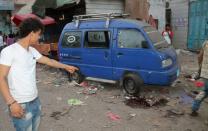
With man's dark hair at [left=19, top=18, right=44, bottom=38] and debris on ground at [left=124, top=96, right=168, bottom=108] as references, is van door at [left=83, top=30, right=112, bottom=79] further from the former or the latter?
man's dark hair at [left=19, top=18, right=44, bottom=38]

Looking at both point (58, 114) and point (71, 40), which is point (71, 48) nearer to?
point (71, 40)

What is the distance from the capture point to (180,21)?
20.1 m

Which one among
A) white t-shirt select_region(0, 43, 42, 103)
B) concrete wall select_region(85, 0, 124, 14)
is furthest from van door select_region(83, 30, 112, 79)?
concrete wall select_region(85, 0, 124, 14)

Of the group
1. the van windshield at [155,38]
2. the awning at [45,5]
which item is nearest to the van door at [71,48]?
the van windshield at [155,38]

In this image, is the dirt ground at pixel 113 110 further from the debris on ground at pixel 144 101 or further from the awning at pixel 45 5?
the awning at pixel 45 5

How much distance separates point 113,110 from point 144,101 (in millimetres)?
962

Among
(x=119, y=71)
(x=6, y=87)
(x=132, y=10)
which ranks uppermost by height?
(x=132, y=10)

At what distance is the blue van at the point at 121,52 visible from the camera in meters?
7.80

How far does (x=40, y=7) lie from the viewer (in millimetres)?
15875

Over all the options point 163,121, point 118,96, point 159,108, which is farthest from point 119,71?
point 163,121

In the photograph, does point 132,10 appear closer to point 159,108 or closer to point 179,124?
point 159,108

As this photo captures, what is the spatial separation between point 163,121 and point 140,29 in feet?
8.93

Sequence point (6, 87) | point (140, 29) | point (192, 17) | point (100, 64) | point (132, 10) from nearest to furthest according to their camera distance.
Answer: point (6, 87), point (140, 29), point (100, 64), point (132, 10), point (192, 17)

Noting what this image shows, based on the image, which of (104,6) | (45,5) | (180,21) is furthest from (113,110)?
(180,21)
